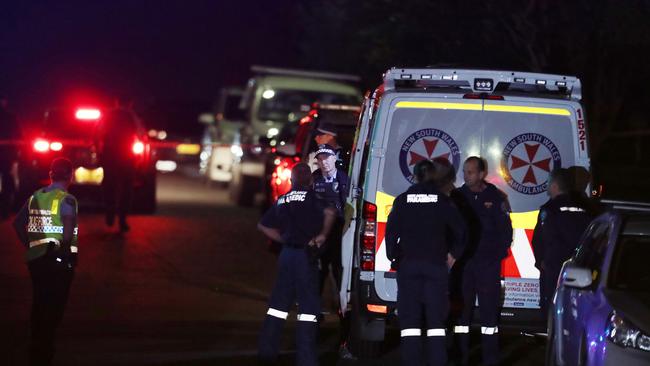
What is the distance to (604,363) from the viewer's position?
789 centimetres

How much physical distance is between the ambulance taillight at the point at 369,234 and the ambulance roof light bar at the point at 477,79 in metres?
0.92

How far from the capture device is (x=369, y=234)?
1073 centimetres

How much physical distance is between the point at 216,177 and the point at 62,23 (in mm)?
14267

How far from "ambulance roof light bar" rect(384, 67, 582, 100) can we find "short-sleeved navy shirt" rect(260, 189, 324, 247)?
3.45ft

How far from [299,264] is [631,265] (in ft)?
8.43

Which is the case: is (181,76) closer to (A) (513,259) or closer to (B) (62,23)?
(B) (62,23)

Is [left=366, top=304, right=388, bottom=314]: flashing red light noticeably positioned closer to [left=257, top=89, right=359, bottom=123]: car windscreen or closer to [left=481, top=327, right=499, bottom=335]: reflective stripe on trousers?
[left=481, top=327, right=499, bottom=335]: reflective stripe on trousers

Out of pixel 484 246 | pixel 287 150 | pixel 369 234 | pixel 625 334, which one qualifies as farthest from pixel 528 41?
pixel 625 334

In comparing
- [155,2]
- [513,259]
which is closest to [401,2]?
[513,259]

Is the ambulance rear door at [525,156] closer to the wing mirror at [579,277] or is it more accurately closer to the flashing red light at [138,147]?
the wing mirror at [579,277]

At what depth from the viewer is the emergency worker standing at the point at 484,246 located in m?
10.7

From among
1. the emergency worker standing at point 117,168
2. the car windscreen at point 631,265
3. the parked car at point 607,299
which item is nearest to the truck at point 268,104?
the emergency worker standing at point 117,168

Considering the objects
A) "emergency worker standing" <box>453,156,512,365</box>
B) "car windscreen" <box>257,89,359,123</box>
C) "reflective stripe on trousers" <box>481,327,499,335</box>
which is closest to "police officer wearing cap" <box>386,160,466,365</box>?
"emergency worker standing" <box>453,156,512,365</box>

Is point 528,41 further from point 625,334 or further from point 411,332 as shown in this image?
point 625,334
